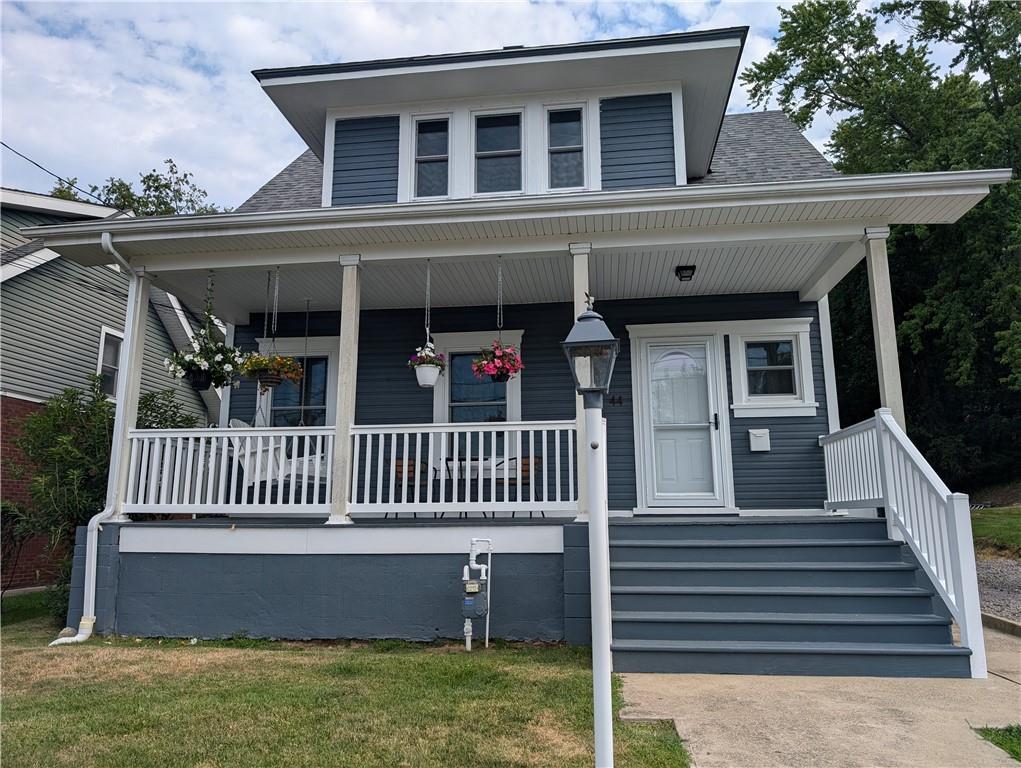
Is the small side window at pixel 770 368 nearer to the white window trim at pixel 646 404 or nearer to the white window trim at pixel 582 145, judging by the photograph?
the white window trim at pixel 646 404

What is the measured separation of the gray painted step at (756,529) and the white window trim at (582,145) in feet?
11.9

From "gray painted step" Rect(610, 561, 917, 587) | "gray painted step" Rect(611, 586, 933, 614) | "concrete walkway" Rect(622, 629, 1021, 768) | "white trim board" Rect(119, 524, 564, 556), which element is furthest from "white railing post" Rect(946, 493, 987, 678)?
"white trim board" Rect(119, 524, 564, 556)

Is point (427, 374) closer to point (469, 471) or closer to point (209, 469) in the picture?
point (469, 471)

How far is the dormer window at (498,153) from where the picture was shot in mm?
7379

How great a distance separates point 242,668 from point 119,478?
8.13 feet

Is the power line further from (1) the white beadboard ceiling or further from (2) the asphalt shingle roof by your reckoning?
(1) the white beadboard ceiling

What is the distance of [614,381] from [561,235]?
89.7 inches

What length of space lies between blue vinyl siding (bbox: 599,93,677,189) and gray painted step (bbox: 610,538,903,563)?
3786 mm

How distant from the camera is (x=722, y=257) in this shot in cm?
650

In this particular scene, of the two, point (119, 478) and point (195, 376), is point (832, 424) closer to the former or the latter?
point (195, 376)

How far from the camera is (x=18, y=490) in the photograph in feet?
31.5

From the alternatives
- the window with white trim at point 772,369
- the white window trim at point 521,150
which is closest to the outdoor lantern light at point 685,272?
the window with white trim at point 772,369

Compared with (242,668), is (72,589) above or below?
above

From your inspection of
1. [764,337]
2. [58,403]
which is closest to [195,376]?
[58,403]
